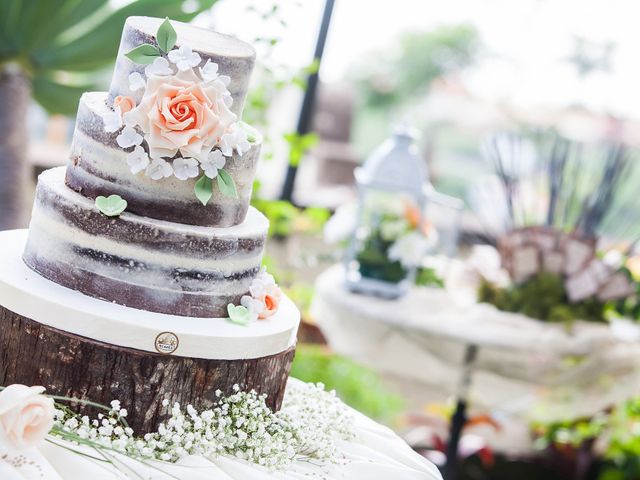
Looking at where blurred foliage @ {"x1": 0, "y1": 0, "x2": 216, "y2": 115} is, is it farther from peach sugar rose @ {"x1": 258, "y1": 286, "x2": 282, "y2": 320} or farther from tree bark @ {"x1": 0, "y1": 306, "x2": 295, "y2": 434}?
tree bark @ {"x1": 0, "y1": 306, "x2": 295, "y2": 434}

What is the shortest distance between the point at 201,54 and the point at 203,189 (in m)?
0.23

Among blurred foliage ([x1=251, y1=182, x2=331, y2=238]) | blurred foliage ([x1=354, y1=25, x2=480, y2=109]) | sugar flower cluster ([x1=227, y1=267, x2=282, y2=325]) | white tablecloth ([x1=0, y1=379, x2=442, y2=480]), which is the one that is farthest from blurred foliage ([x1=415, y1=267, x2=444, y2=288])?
blurred foliage ([x1=354, y1=25, x2=480, y2=109])

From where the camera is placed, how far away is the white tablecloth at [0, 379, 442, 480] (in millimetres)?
1443

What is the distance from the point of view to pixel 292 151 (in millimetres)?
3004

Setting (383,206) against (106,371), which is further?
(383,206)

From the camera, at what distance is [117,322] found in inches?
62.5

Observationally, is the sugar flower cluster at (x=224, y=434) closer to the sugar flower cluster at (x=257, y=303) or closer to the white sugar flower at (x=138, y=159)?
the sugar flower cluster at (x=257, y=303)

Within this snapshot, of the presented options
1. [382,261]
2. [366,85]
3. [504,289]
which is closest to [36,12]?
[382,261]

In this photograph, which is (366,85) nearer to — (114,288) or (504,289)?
(504,289)

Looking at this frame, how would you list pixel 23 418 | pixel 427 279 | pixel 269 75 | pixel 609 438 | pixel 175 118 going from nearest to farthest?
pixel 23 418 < pixel 175 118 < pixel 269 75 < pixel 427 279 < pixel 609 438

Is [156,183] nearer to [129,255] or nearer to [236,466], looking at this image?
[129,255]

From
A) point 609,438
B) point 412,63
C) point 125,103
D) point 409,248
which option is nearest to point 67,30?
point 409,248

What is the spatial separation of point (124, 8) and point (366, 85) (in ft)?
21.4

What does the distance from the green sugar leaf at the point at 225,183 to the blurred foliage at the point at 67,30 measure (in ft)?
4.63
